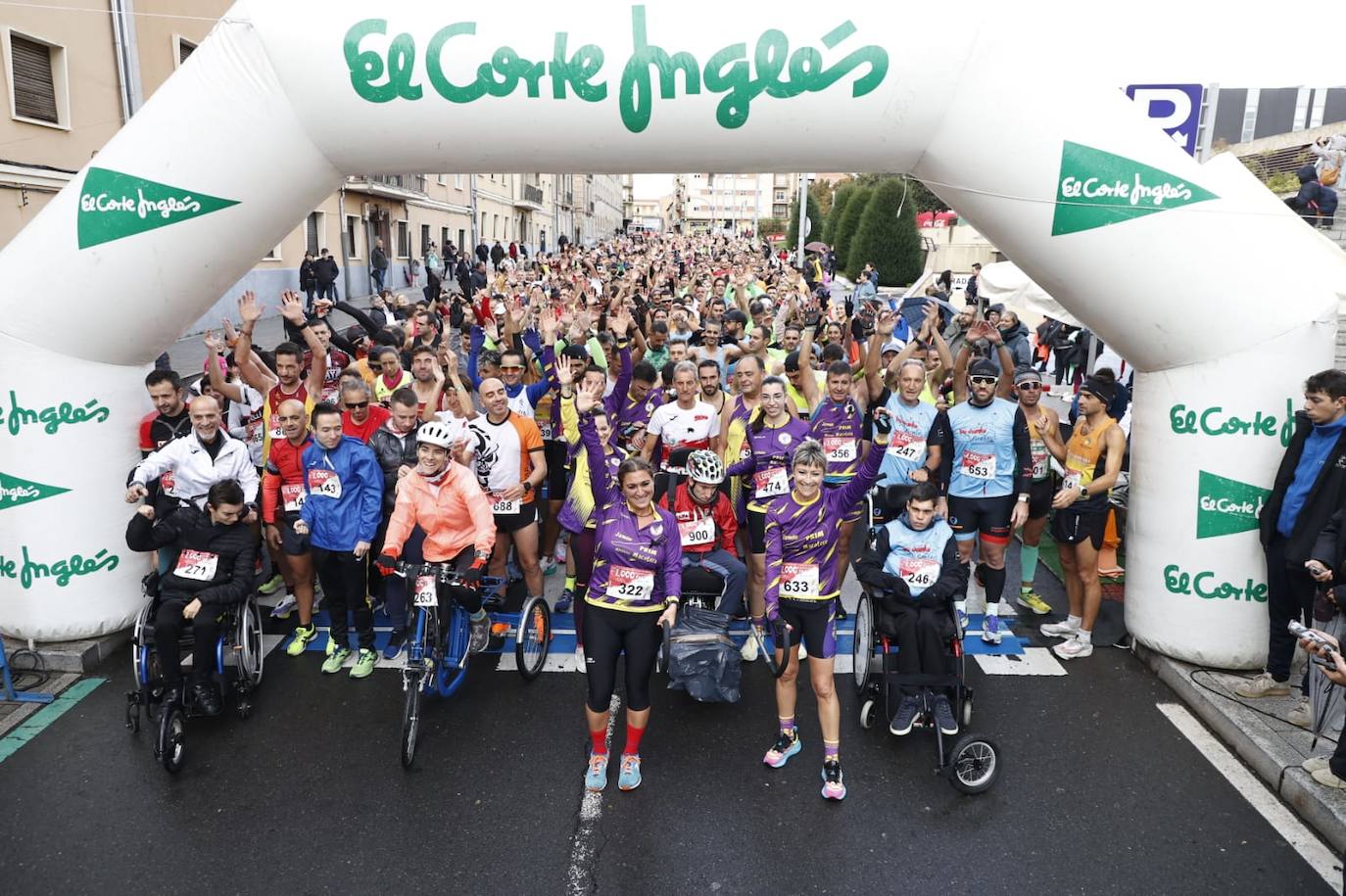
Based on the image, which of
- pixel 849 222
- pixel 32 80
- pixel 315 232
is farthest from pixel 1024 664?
pixel 849 222

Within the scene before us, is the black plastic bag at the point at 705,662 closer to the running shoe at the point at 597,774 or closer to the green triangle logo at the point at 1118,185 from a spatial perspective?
the running shoe at the point at 597,774

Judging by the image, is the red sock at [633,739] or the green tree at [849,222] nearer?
the red sock at [633,739]

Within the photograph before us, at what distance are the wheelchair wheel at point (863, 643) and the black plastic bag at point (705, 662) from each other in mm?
747

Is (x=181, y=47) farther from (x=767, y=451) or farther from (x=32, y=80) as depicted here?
(x=767, y=451)

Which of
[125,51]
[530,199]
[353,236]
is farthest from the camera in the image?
[530,199]

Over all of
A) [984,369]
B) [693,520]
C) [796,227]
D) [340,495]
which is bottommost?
[693,520]

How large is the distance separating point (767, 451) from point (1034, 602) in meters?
2.68

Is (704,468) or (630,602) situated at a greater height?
(704,468)

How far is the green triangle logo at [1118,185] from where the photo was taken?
4859mm

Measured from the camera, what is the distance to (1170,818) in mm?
4242

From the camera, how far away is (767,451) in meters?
5.74

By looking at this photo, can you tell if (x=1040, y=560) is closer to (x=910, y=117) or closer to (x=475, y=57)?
(x=910, y=117)

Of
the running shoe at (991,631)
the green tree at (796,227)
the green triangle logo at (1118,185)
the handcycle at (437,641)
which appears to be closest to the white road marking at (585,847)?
the handcycle at (437,641)

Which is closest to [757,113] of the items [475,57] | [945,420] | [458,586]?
[475,57]
